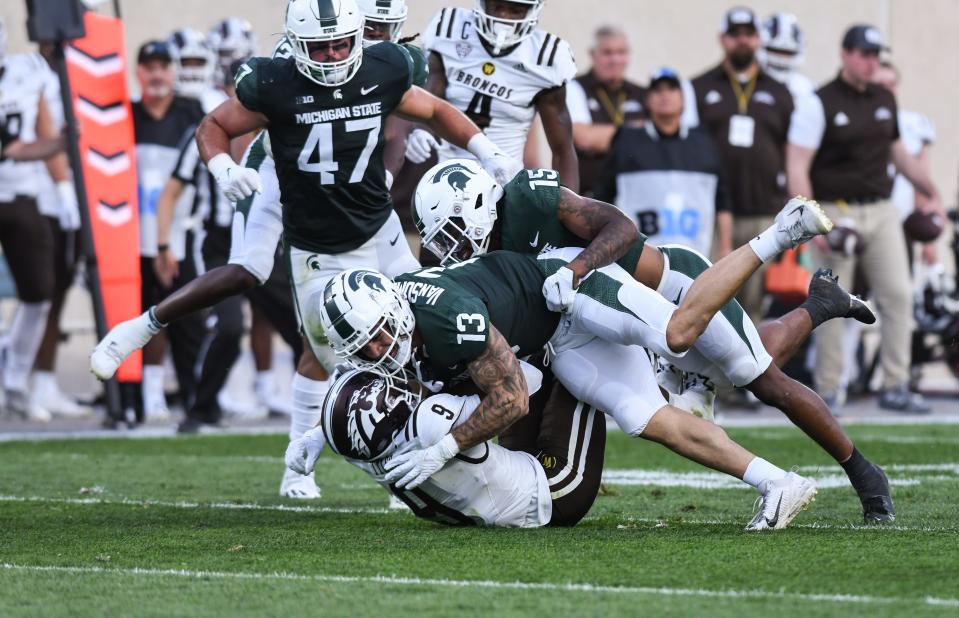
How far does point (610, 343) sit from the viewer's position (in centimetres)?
537

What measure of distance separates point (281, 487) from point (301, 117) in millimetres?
1516

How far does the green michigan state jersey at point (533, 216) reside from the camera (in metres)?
5.55

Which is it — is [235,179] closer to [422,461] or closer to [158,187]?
[422,461]

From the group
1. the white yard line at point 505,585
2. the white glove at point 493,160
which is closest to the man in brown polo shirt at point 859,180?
the white glove at point 493,160

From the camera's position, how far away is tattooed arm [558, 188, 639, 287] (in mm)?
5352

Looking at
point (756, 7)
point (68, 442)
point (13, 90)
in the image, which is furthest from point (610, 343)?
point (756, 7)

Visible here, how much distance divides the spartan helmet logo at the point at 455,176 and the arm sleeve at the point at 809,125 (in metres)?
5.23

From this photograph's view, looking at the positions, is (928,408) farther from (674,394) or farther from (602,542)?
(602,542)

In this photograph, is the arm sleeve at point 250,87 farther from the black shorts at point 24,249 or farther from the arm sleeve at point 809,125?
the arm sleeve at point 809,125

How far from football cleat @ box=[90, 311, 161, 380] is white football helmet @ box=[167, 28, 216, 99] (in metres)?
4.28

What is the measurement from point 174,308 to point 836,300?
247cm

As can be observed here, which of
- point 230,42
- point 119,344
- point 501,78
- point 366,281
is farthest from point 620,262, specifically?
point 230,42

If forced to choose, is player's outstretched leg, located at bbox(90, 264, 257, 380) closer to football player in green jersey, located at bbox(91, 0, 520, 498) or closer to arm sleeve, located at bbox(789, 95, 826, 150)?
football player in green jersey, located at bbox(91, 0, 520, 498)

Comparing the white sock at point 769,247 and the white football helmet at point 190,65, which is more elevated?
the white sock at point 769,247
